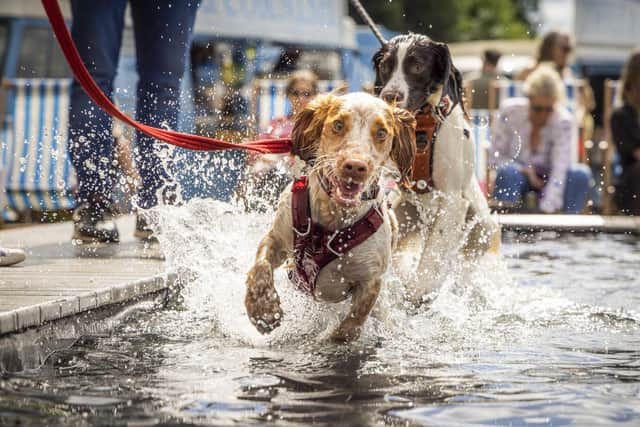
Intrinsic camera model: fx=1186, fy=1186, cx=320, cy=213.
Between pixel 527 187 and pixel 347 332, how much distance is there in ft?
19.6

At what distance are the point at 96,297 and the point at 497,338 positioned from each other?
1576mm

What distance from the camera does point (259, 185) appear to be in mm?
6395

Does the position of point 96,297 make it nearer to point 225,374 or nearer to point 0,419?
point 225,374

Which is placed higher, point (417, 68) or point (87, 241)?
point (417, 68)

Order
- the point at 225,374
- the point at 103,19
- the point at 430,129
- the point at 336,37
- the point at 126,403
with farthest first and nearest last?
the point at 336,37, the point at 103,19, the point at 430,129, the point at 225,374, the point at 126,403

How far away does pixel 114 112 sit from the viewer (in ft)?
15.1

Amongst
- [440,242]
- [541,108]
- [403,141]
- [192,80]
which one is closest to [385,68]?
[440,242]

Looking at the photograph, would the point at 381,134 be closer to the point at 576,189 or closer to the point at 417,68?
the point at 417,68

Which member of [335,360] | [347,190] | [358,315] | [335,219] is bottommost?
[335,360]

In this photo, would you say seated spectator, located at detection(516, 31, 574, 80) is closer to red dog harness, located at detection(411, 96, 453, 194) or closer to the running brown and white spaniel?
red dog harness, located at detection(411, 96, 453, 194)

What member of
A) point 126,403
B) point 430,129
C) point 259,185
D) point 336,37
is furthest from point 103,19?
point 336,37

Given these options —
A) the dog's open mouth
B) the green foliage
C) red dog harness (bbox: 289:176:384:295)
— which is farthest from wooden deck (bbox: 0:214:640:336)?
the green foliage

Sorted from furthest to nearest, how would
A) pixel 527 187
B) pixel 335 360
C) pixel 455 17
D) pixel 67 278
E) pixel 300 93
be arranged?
pixel 455 17 → pixel 527 187 → pixel 300 93 → pixel 67 278 → pixel 335 360

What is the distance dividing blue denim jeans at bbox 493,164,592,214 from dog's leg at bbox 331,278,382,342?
5.57m
